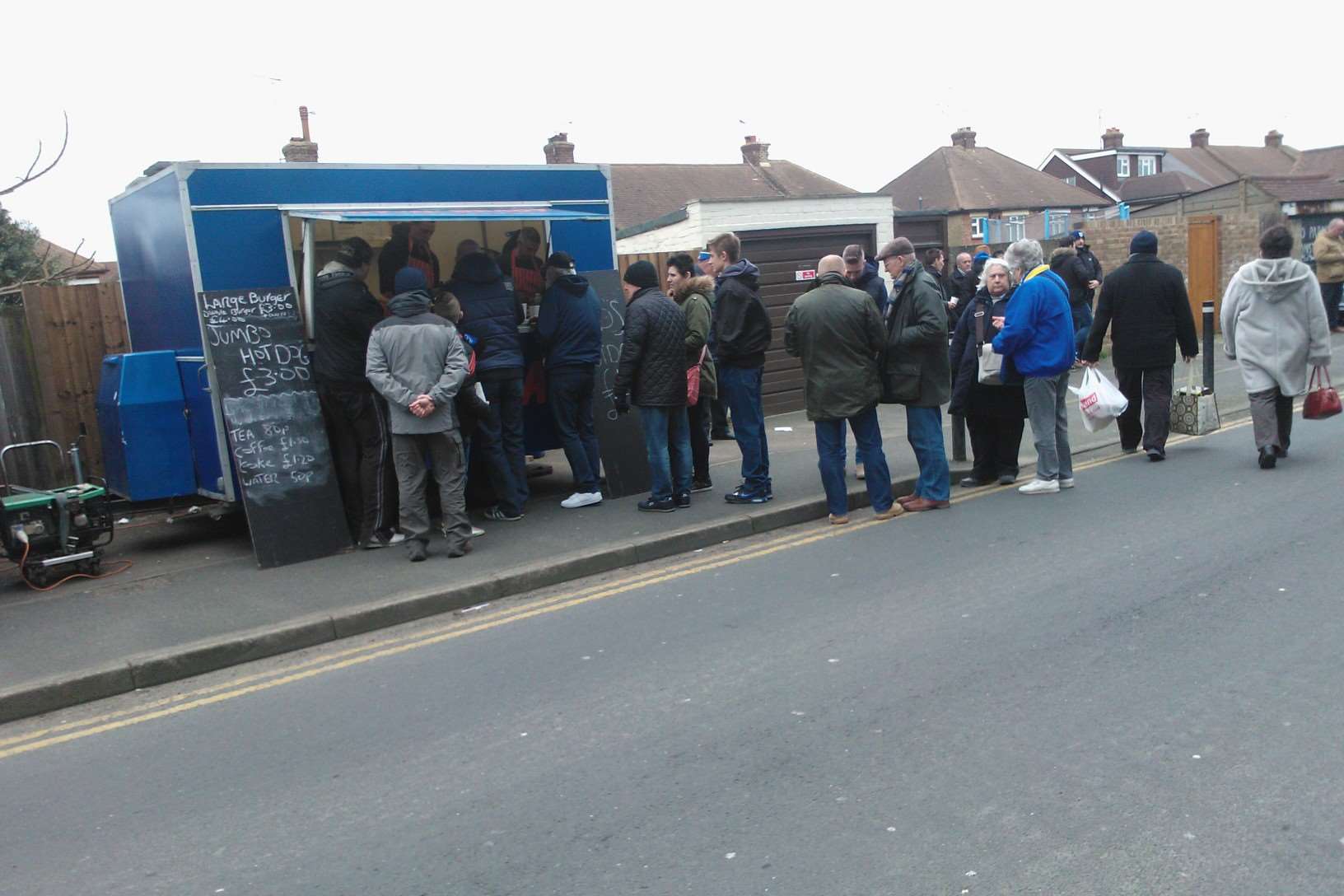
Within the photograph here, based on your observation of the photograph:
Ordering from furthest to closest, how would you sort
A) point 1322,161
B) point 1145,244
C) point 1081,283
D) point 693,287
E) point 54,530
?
point 1322,161 → point 1081,283 → point 1145,244 → point 693,287 → point 54,530

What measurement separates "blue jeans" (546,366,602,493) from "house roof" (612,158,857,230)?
29.9 meters

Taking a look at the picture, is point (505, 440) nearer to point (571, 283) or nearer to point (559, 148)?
point (571, 283)

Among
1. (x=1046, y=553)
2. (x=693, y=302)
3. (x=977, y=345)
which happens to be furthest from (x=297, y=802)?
(x=977, y=345)

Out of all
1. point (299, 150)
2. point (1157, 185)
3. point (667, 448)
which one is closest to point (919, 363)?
point (667, 448)

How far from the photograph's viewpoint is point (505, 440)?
8.74 metres

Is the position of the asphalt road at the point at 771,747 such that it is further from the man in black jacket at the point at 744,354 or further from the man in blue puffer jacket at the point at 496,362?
the man in blue puffer jacket at the point at 496,362

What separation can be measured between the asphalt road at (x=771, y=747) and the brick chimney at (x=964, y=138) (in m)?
46.4

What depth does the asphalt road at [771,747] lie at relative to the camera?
11.7 ft

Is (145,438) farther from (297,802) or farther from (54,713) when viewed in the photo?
(297,802)

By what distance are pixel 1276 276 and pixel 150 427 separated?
860cm

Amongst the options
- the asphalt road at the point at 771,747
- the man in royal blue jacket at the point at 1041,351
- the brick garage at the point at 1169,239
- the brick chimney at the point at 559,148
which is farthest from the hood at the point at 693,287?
the brick chimney at the point at 559,148

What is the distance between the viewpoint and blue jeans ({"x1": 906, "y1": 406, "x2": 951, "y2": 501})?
8383 millimetres

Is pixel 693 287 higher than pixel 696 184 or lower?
lower

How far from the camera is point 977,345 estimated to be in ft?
29.7
